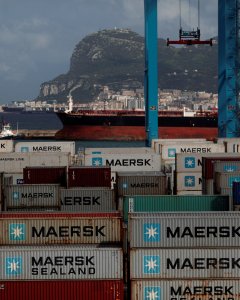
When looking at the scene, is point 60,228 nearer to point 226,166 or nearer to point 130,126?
point 226,166

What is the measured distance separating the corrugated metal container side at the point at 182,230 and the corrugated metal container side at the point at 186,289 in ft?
3.89

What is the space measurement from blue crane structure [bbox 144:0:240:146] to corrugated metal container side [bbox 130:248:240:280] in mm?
42605

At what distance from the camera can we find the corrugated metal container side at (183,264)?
23688mm

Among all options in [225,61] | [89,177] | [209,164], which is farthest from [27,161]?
[225,61]

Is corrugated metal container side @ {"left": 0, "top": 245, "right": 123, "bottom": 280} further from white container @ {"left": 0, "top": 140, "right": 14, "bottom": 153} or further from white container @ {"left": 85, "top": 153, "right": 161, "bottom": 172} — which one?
white container @ {"left": 0, "top": 140, "right": 14, "bottom": 153}

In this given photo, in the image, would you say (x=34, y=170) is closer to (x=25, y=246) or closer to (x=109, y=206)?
(x=109, y=206)

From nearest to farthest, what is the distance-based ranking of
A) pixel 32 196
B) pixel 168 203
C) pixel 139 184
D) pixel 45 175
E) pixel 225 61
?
pixel 168 203 → pixel 32 196 → pixel 139 184 → pixel 45 175 → pixel 225 61

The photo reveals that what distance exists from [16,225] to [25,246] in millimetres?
815

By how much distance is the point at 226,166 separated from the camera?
38.3 metres

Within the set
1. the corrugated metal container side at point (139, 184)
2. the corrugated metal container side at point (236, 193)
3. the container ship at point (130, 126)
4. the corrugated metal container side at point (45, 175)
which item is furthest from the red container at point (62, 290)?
the container ship at point (130, 126)

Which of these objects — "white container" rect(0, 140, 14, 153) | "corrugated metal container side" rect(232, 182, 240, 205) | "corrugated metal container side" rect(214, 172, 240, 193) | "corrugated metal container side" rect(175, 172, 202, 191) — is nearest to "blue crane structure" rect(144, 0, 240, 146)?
"white container" rect(0, 140, 14, 153)

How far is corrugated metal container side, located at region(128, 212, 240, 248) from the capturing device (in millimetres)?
24031

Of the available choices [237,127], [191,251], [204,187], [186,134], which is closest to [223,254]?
[191,251]

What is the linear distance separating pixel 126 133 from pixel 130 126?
2.00 metres
